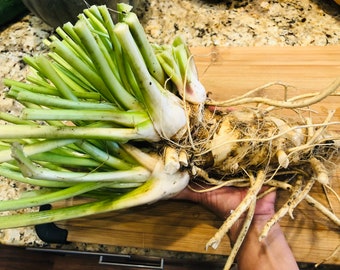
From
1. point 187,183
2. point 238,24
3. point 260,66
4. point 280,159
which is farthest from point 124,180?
point 238,24

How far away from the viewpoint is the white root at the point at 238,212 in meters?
0.70

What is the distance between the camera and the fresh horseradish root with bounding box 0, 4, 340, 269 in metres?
0.68

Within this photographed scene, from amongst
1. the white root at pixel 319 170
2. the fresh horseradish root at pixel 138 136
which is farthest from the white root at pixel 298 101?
the white root at pixel 319 170

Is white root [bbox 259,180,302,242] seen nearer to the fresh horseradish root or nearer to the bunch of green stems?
the fresh horseradish root

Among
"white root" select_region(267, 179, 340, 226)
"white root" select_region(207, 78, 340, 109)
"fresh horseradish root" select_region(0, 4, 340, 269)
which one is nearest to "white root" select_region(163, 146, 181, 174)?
"fresh horseradish root" select_region(0, 4, 340, 269)

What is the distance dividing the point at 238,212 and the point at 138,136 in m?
0.23

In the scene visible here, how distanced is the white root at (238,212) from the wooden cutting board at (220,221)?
11 cm

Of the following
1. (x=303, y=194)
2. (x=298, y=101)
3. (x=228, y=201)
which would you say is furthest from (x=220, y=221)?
(x=298, y=101)

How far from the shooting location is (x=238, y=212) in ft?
2.42

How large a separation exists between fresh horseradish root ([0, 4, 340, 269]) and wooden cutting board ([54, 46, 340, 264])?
64mm

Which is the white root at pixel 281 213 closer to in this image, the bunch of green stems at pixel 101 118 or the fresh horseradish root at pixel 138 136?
the fresh horseradish root at pixel 138 136

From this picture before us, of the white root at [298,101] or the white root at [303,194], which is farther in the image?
the white root at [303,194]

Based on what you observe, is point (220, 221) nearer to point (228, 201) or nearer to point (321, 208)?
point (228, 201)

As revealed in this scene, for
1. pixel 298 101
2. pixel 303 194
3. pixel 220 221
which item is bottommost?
pixel 220 221
